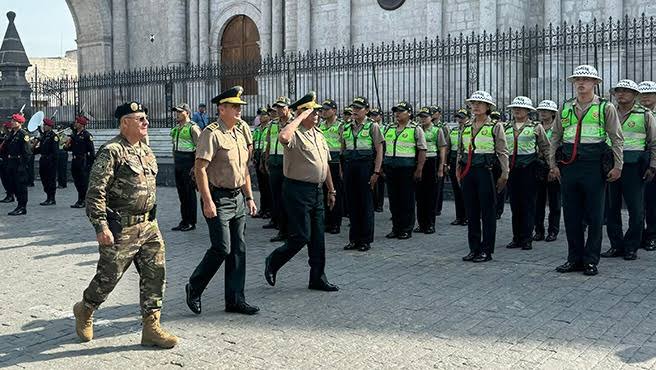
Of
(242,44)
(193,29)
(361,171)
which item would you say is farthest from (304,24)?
(361,171)

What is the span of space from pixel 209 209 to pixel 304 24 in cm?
1757

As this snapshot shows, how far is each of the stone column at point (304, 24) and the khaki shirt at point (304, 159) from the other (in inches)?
634

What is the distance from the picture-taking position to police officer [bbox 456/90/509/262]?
823 cm

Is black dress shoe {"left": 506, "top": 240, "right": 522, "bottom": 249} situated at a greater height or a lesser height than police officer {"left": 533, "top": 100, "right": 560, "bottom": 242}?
lesser

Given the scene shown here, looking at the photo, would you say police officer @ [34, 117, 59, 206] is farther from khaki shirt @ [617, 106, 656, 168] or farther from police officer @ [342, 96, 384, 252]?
khaki shirt @ [617, 106, 656, 168]

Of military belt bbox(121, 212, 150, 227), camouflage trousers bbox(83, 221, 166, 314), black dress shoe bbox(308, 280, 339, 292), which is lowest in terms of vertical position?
black dress shoe bbox(308, 280, 339, 292)

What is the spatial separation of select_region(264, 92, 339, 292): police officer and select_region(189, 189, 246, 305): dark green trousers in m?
0.67

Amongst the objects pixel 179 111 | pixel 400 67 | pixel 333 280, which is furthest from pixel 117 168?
pixel 400 67

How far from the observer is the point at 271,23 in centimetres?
2400

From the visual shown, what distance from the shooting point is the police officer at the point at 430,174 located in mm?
10758

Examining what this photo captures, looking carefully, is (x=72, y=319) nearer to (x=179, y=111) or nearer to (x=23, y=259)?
(x=23, y=259)

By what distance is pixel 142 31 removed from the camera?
92.4 ft

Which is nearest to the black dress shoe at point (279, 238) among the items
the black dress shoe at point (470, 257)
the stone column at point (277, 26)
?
the black dress shoe at point (470, 257)

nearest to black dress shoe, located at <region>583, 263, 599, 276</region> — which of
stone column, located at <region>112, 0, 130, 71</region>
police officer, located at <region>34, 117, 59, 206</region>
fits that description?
police officer, located at <region>34, 117, 59, 206</region>
